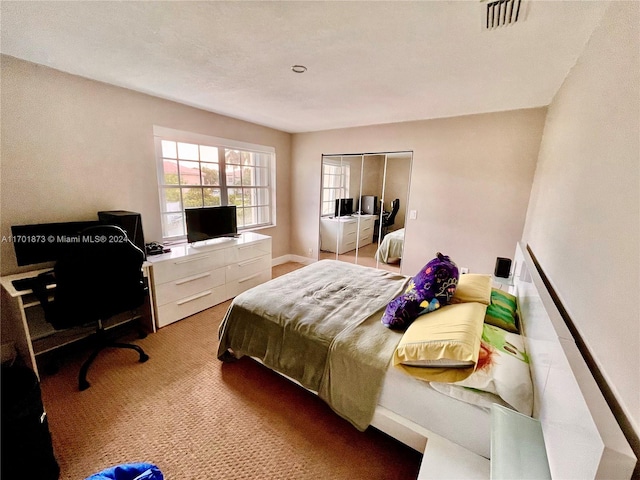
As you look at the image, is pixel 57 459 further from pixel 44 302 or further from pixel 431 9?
pixel 431 9

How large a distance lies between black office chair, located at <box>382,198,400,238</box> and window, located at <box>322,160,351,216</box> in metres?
0.80

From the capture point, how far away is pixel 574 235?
3.79 ft

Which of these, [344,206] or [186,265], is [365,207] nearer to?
[344,206]

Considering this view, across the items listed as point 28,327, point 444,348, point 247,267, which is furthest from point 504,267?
point 28,327

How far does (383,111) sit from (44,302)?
348 cm

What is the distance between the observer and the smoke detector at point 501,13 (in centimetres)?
120

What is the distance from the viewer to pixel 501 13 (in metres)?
1.26

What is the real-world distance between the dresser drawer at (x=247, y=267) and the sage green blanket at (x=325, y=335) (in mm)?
1141

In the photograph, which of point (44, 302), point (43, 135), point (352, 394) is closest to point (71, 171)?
point (43, 135)

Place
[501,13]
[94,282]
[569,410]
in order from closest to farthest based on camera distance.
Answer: [569,410] → [501,13] → [94,282]

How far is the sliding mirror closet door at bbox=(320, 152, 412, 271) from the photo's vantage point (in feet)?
12.3

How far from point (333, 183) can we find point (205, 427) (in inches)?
143

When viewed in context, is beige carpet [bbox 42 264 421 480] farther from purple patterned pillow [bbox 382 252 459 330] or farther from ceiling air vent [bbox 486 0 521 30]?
ceiling air vent [bbox 486 0 521 30]

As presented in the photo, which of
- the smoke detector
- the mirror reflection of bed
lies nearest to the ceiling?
the smoke detector
